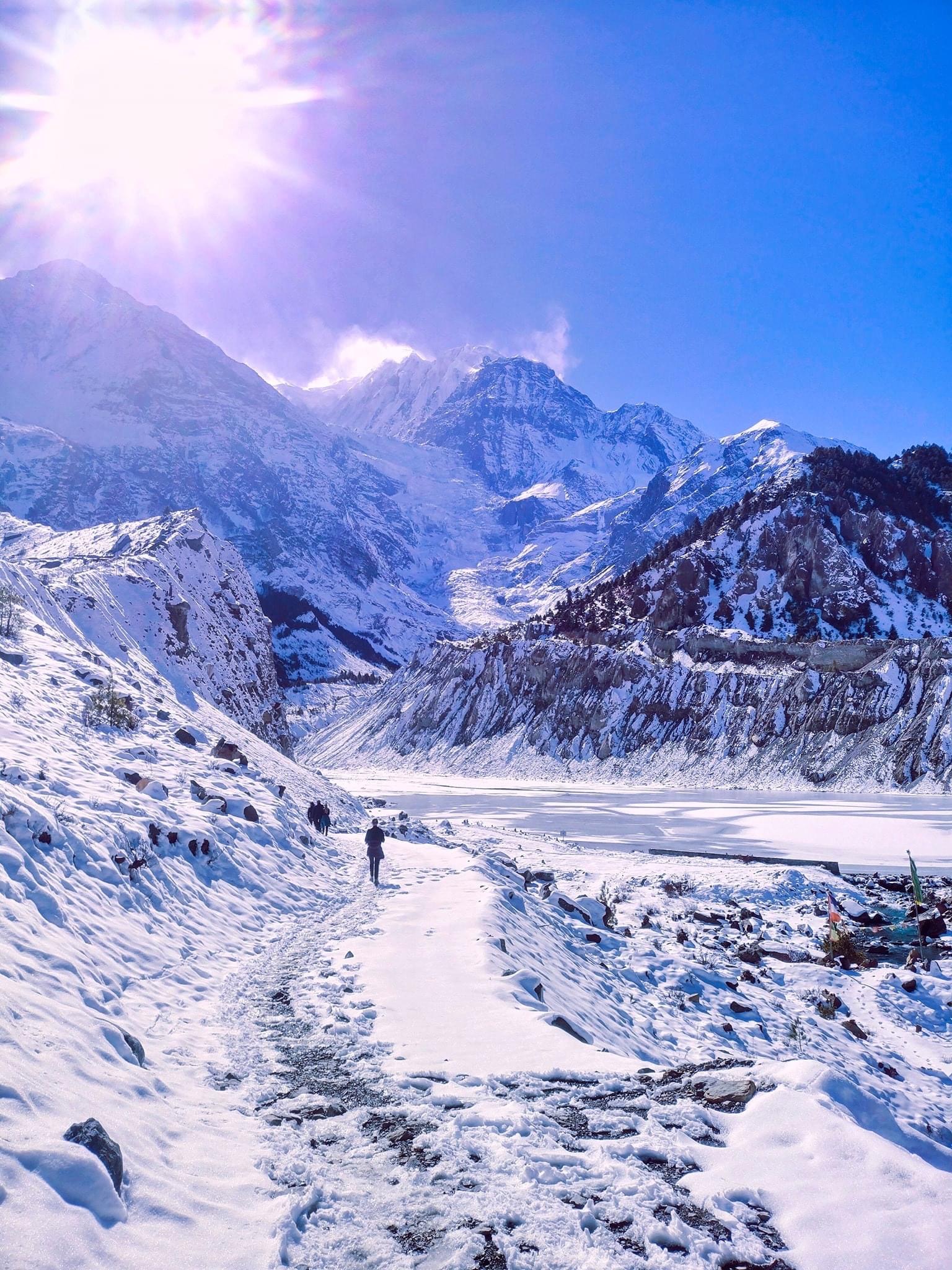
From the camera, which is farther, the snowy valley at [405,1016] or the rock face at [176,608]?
the rock face at [176,608]

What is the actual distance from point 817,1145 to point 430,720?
10138cm

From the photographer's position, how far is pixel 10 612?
21.1m

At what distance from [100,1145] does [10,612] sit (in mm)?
20554

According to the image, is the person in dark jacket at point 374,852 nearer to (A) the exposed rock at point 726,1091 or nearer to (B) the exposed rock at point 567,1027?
(B) the exposed rock at point 567,1027

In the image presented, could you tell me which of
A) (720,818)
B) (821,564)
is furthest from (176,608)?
(821,564)

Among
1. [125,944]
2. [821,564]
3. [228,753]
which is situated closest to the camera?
[125,944]

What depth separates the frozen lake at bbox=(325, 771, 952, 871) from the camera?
35.2 meters

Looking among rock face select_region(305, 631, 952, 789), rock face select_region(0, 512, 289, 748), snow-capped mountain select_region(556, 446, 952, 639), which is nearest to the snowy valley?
rock face select_region(0, 512, 289, 748)

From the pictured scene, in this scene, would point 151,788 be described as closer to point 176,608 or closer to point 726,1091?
point 726,1091

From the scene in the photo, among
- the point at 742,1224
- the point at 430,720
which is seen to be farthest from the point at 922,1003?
the point at 430,720

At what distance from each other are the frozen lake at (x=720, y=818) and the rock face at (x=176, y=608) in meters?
14.3

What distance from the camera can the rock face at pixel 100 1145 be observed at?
424 cm

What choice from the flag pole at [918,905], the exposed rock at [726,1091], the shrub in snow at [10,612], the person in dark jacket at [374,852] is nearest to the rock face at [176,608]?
the shrub in snow at [10,612]

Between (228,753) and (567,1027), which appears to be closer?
(567,1027)
